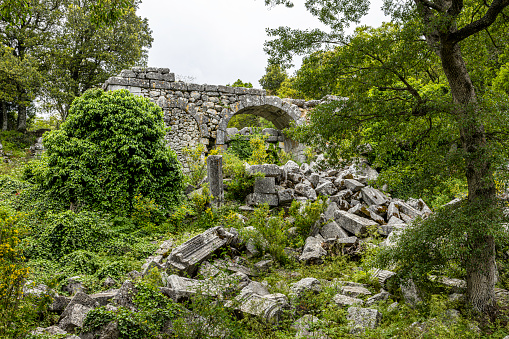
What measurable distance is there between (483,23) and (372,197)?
4850mm

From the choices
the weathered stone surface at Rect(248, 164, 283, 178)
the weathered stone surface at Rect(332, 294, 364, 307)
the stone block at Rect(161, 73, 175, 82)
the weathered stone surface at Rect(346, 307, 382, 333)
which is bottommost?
the weathered stone surface at Rect(332, 294, 364, 307)

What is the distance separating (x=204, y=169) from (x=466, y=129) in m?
7.64

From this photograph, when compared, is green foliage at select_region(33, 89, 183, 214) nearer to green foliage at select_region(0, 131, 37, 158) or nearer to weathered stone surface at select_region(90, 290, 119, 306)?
weathered stone surface at select_region(90, 290, 119, 306)

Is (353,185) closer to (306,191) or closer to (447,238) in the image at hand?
(306,191)

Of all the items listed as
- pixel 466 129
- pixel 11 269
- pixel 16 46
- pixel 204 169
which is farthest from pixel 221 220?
pixel 16 46

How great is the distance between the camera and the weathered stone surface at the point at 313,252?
603 cm

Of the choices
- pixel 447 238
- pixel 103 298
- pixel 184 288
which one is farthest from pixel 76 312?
pixel 447 238

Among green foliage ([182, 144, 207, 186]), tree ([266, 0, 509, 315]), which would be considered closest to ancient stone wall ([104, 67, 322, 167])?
green foliage ([182, 144, 207, 186])

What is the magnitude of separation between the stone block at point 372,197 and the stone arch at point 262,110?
4538 mm

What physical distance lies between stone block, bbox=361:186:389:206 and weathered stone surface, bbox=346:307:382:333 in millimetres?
4307

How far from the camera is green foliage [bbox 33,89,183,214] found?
7098 millimetres

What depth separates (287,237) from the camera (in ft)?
22.3

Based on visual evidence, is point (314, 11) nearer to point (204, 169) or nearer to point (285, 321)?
point (285, 321)

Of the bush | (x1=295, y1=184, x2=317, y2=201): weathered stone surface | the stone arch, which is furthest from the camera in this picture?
the stone arch
